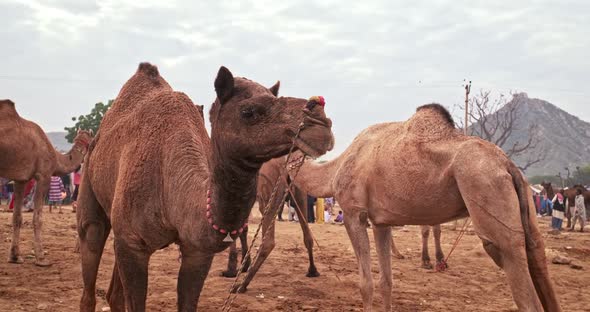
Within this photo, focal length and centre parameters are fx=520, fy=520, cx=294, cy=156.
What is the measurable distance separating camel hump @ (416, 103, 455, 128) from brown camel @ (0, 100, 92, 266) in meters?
6.66

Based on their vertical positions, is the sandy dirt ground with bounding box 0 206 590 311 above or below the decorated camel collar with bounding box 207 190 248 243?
below

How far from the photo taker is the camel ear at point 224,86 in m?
3.22

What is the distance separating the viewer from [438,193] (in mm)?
5203

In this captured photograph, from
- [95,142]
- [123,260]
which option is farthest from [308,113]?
[95,142]

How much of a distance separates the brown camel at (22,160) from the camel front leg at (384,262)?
225 inches

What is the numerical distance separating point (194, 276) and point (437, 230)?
24.4 feet

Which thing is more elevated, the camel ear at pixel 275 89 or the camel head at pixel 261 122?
the camel ear at pixel 275 89

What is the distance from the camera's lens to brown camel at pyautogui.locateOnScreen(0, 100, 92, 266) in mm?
9102

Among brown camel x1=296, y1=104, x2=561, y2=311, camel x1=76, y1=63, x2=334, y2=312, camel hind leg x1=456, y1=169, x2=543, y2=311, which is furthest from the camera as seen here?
brown camel x1=296, y1=104, x2=561, y2=311

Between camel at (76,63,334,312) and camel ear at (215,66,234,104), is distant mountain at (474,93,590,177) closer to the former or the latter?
camel at (76,63,334,312)

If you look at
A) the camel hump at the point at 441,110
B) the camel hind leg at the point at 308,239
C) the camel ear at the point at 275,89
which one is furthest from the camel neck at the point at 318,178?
the camel ear at the point at 275,89

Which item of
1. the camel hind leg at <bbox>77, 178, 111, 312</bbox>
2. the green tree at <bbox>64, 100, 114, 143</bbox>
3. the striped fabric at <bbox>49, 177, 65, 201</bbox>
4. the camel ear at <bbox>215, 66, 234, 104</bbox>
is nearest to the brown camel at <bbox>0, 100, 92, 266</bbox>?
the camel hind leg at <bbox>77, 178, 111, 312</bbox>

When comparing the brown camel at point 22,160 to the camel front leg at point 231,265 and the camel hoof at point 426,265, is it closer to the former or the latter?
the camel front leg at point 231,265

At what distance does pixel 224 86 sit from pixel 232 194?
69 centimetres
